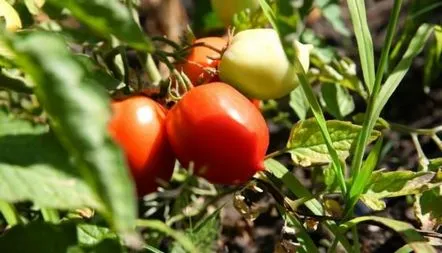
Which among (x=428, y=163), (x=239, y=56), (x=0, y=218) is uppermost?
(x=239, y=56)

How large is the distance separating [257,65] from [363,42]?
15 cm

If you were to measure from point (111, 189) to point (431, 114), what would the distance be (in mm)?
1329

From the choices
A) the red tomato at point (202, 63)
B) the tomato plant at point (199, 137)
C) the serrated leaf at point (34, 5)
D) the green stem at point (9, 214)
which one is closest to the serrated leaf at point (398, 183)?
the tomato plant at point (199, 137)

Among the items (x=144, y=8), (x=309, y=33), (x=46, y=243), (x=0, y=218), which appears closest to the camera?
(x=46, y=243)

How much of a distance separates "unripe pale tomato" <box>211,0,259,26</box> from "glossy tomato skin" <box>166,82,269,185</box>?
1.08 ft

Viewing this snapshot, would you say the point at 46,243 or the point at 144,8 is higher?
the point at 46,243

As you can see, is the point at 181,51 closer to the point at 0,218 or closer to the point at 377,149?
the point at 377,149

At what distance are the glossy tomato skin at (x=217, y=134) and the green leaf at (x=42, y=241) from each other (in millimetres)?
151

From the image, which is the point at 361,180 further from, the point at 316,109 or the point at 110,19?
the point at 110,19

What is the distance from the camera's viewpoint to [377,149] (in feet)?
3.57

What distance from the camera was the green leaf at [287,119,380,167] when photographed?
115 cm

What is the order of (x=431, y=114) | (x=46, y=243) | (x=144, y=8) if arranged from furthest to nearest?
(x=144, y=8) < (x=431, y=114) < (x=46, y=243)

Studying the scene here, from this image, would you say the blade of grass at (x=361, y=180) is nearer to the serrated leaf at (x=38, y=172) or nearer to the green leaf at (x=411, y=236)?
the green leaf at (x=411, y=236)

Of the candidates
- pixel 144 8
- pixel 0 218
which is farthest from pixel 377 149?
pixel 144 8
